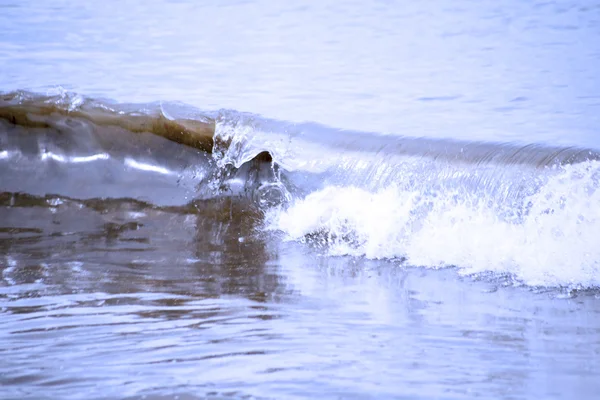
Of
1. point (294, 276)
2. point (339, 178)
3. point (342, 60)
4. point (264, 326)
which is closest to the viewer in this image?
point (264, 326)

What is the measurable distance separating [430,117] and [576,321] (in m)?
4.94

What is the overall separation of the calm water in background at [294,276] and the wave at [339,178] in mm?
20

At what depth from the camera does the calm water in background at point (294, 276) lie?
251cm

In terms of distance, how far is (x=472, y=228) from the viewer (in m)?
4.39

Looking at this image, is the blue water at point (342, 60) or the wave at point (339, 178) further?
the blue water at point (342, 60)

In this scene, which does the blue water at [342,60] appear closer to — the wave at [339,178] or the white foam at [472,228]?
the wave at [339,178]

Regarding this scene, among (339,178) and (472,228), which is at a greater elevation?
(339,178)

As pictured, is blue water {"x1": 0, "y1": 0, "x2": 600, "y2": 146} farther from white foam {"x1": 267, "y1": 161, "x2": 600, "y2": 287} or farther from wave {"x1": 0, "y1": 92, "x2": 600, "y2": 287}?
white foam {"x1": 267, "y1": 161, "x2": 600, "y2": 287}

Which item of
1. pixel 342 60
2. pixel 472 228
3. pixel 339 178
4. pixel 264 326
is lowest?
pixel 264 326

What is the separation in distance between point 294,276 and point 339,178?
152cm

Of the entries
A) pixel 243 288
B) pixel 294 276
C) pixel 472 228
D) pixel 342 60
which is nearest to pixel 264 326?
pixel 243 288

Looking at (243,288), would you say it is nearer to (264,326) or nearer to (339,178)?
(264,326)

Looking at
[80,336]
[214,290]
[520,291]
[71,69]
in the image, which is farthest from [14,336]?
[71,69]

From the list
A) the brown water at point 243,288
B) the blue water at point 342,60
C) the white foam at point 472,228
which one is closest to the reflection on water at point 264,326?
the brown water at point 243,288
